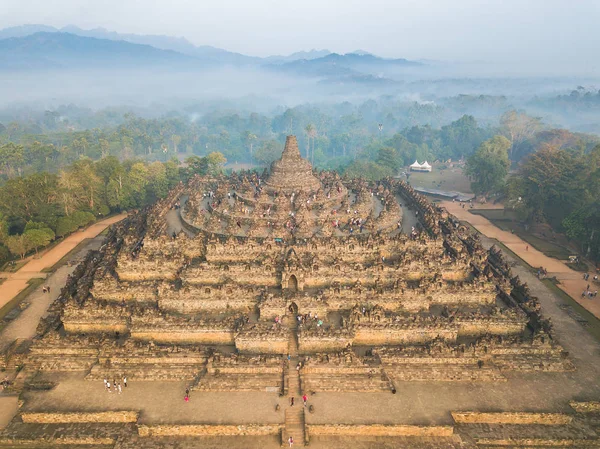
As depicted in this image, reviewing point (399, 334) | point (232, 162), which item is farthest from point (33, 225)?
point (232, 162)

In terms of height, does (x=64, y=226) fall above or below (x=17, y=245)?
below

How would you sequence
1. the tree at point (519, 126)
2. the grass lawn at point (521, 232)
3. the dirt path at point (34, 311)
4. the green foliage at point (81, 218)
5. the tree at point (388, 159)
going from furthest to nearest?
the tree at point (519, 126) → the tree at point (388, 159) → the green foliage at point (81, 218) → the grass lawn at point (521, 232) → the dirt path at point (34, 311)

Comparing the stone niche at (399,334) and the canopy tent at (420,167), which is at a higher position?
the stone niche at (399,334)

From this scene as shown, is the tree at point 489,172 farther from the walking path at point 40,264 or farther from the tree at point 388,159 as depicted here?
the walking path at point 40,264

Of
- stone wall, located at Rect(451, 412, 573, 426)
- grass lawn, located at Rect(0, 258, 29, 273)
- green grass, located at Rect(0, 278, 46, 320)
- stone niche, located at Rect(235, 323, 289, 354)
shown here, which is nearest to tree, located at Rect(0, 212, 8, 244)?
grass lawn, located at Rect(0, 258, 29, 273)

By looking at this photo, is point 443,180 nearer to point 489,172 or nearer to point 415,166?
point 415,166

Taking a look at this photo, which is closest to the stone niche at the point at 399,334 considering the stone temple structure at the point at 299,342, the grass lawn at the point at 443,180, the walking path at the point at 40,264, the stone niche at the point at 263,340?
the stone temple structure at the point at 299,342

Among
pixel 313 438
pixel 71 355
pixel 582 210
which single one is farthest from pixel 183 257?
pixel 582 210
